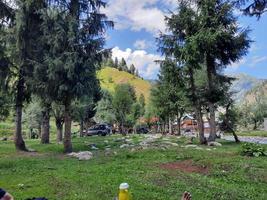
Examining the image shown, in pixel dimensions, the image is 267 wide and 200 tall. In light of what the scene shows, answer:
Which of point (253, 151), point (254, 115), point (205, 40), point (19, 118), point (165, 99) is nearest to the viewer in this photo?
point (253, 151)

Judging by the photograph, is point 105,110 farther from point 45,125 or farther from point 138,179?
point 138,179

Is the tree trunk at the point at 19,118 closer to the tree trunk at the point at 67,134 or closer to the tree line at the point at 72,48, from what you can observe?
the tree line at the point at 72,48

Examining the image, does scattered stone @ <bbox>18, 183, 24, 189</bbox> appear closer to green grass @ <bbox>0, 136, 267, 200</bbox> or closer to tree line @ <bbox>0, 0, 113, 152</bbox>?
green grass @ <bbox>0, 136, 267, 200</bbox>

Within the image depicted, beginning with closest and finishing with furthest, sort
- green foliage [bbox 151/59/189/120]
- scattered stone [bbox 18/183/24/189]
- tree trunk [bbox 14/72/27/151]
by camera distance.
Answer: scattered stone [bbox 18/183/24/189] → tree trunk [bbox 14/72/27/151] → green foliage [bbox 151/59/189/120]

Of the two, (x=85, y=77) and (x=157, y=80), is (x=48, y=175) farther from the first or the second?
(x=157, y=80)

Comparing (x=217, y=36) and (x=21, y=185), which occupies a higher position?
(x=217, y=36)

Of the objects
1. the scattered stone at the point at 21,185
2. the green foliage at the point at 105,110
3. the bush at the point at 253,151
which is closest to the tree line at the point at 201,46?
the bush at the point at 253,151

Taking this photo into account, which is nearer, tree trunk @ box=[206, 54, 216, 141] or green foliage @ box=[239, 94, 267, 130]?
tree trunk @ box=[206, 54, 216, 141]

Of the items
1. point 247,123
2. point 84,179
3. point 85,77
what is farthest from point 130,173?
point 247,123

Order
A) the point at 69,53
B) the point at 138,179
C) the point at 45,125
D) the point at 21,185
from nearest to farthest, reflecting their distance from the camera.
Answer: the point at 21,185
the point at 138,179
the point at 69,53
the point at 45,125

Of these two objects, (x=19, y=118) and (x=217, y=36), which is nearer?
(x=19, y=118)

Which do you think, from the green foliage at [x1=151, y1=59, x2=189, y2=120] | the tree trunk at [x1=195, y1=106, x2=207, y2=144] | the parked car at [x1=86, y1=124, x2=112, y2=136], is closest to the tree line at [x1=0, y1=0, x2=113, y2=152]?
the tree trunk at [x1=195, y1=106, x2=207, y2=144]

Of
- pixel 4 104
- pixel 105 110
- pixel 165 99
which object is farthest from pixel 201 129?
pixel 105 110

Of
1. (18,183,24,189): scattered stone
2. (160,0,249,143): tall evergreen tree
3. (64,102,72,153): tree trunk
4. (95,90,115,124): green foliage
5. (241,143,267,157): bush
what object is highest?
(160,0,249,143): tall evergreen tree
